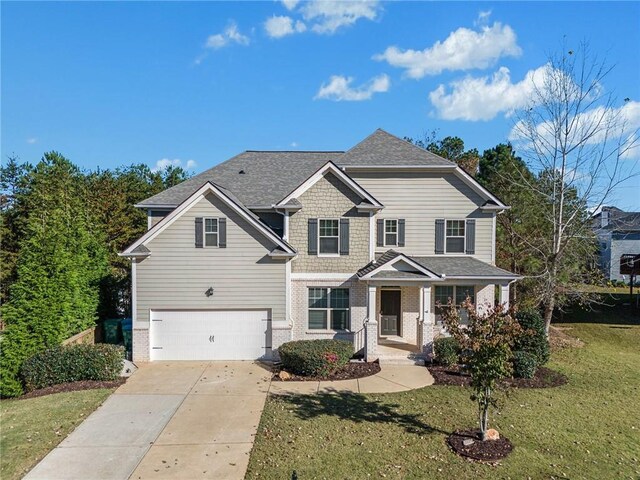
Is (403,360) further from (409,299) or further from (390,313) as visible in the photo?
(409,299)

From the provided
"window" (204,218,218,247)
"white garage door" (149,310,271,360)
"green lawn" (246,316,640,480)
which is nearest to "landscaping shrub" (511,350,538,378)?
"green lawn" (246,316,640,480)

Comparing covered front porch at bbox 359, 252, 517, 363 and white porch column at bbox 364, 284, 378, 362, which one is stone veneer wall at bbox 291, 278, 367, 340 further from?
white porch column at bbox 364, 284, 378, 362

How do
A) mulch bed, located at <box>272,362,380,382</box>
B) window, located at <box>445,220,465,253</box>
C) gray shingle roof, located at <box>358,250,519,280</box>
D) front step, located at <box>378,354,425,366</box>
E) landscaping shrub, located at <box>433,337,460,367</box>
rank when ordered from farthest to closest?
window, located at <box>445,220,465,253</box>
gray shingle roof, located at <box>358,250,519,280</box>
front step, located at <box>378,354,425,366</box>
landscaping shrub, located at <box>433,337,460,367</box>
mulch bed, located at <box>272,362,380,382</box>

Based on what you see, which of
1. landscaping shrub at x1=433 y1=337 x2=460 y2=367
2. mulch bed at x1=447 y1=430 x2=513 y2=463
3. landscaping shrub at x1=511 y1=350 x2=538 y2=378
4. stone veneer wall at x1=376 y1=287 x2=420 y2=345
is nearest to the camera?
mulch bed at x1=447 y1=430 x2=513 y2=463

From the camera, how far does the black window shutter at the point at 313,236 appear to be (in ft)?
54.9

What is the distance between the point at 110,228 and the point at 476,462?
2724cm

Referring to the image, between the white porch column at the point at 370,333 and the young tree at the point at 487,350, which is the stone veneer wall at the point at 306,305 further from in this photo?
the young tree at the point at 487,350

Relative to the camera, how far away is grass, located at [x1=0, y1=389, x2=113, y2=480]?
856 centimetres

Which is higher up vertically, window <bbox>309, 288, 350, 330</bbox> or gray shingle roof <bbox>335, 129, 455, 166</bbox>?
Answer: gray shingle roof <bbox>335, 129, 455, 166</bbox>

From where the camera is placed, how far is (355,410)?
11.0m

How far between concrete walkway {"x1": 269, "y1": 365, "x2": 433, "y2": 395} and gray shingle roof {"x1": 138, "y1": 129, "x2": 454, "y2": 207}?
7.93 metres

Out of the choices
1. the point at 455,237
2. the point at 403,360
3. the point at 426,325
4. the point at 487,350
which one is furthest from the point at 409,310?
the point at 487,350

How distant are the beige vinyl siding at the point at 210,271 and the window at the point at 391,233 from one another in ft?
16.8

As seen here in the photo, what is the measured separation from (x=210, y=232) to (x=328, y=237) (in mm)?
4586
